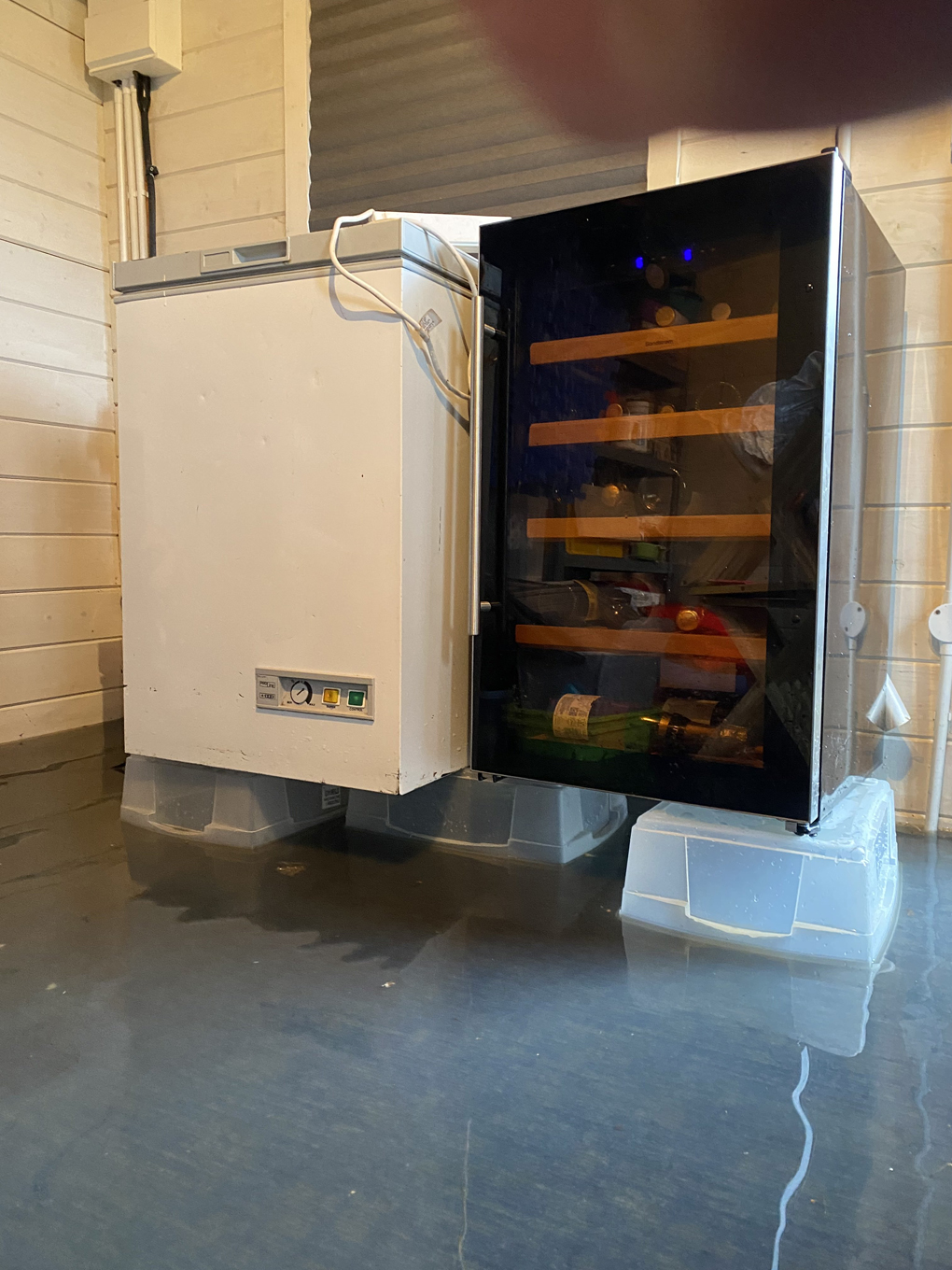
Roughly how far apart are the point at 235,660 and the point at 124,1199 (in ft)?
3.04

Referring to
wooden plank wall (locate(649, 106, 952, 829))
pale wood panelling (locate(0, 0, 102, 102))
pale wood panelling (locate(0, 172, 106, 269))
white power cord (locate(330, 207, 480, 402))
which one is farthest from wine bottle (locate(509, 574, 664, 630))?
pale wood panelling (locate(0, 0, 102, 102))

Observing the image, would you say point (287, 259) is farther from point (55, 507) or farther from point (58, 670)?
point (58, 670)

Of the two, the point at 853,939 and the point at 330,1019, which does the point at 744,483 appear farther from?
the point at 330,1019

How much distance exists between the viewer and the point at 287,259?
57.3 inches

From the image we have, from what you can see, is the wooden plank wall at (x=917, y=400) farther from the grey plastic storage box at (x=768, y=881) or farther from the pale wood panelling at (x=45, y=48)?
the pale wood panelling at (x=45, y=48)

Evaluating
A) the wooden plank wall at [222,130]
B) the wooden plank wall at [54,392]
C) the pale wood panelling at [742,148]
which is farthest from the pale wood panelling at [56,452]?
the pale wood panelling at [742,148]

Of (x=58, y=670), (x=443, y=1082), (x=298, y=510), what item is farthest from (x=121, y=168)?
(x=443, y=1082)

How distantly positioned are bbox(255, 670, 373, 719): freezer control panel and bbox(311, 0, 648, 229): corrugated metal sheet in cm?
125

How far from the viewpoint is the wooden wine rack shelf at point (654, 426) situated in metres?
1.28

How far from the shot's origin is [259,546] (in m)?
1.53

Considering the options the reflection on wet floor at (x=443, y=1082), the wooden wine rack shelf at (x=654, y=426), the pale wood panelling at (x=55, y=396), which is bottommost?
the reflection on wet floor at (x=443, y=1082)

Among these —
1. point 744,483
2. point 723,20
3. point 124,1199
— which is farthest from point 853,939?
point 723,20

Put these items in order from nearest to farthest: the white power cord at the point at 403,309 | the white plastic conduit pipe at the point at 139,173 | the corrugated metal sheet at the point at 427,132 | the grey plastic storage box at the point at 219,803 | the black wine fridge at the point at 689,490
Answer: the black wine fridge at the point at 689,490 → the white power cord at the point at 403,309 → the grey plastic storage box at the point at 219,803 → the corrugated metal sheet at the point at 427,132 → the white plastic conduit pipe at the point at 139,173

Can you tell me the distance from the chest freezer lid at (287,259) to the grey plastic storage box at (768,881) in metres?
0.94
